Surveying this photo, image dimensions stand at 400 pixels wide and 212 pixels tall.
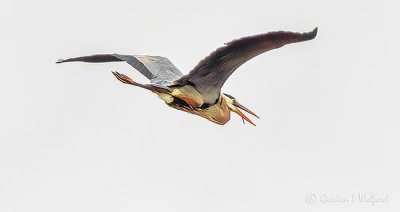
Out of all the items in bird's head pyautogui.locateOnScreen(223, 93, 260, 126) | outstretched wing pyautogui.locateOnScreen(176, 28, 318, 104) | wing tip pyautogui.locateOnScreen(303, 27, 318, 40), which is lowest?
bird's head pyautogui.locateOnScreen(223, 93, 260, 126)

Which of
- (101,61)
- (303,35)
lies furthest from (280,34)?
(101,61)

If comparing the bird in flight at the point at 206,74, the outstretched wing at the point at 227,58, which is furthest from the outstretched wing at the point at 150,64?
the outstretched wing at the point at 227,58

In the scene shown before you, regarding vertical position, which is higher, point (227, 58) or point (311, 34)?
point (311, 34)

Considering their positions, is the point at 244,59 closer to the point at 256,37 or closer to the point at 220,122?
the point at 256,37

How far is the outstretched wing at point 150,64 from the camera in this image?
18.2 metres

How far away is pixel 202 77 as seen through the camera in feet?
55.8

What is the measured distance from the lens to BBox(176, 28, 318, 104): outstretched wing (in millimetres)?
15203

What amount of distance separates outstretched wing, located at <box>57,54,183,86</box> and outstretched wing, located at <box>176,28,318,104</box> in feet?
2.37

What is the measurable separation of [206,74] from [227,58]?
2.50 ft

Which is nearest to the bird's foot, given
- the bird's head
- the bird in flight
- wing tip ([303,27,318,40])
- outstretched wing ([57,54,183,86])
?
the bird in flight

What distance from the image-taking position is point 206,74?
16.9 metres

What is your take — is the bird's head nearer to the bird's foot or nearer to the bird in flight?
the bird in flight

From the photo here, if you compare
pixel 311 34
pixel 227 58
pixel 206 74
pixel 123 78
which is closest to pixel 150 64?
pixel 123 78

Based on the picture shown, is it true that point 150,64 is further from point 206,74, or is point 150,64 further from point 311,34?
point 311,34
